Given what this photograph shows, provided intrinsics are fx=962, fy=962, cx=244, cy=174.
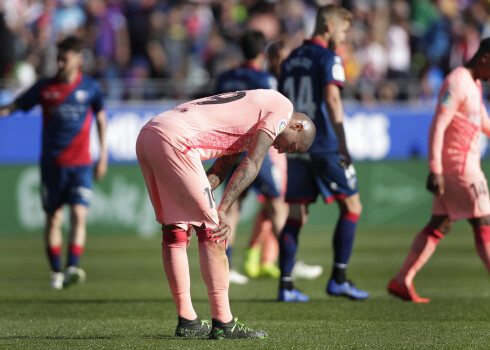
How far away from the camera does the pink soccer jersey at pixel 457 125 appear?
27.0 feet

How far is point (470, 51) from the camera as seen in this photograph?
21.3 metres

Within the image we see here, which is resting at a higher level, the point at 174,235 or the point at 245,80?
the point at 245,80

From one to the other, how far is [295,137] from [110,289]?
177 inches

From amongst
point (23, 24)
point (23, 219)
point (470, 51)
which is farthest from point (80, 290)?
point (470, 51)

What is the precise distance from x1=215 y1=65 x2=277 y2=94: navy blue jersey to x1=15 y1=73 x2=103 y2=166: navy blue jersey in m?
1.51

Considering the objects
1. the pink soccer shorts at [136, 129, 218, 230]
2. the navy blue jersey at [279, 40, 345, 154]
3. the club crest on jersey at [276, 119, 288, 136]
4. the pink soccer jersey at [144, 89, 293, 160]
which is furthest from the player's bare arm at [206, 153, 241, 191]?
the navy blue jersey at [279, 40, 345, 154]

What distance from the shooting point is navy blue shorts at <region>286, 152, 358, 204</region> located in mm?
8969

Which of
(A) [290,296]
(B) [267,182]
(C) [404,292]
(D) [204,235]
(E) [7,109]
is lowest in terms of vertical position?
(A) [290,296]

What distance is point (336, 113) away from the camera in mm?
8805

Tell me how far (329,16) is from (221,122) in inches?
123

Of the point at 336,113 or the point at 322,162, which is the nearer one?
the point at 336,113

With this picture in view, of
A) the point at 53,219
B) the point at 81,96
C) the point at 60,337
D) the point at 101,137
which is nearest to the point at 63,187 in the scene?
the point at 53,219

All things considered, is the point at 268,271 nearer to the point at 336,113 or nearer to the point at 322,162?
the point at 322,162

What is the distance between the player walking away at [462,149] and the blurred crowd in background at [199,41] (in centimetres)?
1080
